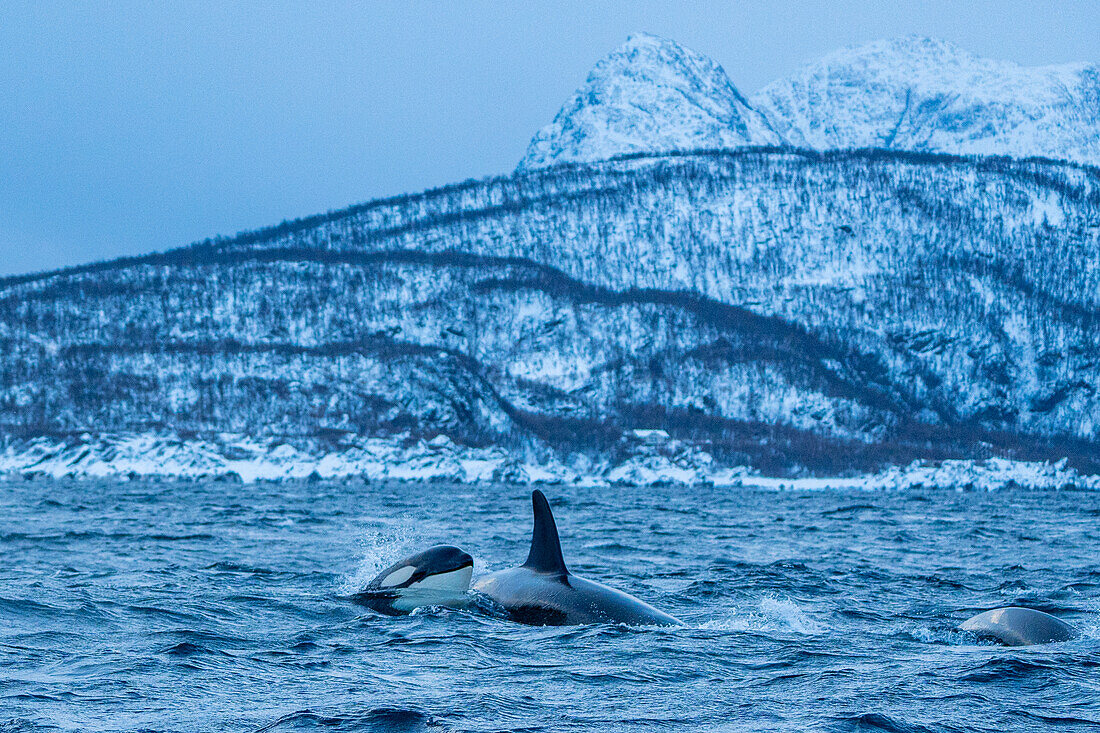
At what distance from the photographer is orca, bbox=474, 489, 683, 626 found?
1409cm

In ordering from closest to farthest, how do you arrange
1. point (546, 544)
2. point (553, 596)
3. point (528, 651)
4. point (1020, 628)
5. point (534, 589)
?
point (528, 651) < point (1020, 628) < point (553, 596) < point (534, 589) < point (546, 544)

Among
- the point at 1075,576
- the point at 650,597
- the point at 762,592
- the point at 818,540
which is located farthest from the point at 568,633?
the point at 818,540

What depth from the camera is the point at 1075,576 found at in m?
24.6

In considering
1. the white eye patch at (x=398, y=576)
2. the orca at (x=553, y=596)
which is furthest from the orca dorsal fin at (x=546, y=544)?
the white eye patch at (x=398, y=576)

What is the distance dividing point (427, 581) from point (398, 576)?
58cm

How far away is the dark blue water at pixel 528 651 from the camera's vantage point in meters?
9.49

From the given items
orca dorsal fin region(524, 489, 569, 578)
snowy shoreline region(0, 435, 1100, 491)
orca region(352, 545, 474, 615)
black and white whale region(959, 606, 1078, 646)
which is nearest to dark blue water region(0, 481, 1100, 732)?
black and white whale region(959, 606, 1078, 646)

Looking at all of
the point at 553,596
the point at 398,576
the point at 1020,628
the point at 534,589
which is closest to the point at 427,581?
the point at 398,576

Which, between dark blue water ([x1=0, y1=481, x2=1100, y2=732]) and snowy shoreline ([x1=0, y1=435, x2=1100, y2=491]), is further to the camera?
snowy shoreline ([x1=0, y1=435, x2=1100, y2=491])

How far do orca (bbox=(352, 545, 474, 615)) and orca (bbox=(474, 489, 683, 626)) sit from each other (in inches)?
17.6

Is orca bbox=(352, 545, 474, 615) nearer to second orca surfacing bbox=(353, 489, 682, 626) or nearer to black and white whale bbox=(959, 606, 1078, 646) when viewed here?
second orca surfacing bbox=(353, 489, 682, 626)

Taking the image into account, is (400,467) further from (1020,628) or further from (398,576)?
(1020,628)

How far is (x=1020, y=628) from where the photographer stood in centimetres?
1367

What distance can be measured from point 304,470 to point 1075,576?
442ft
